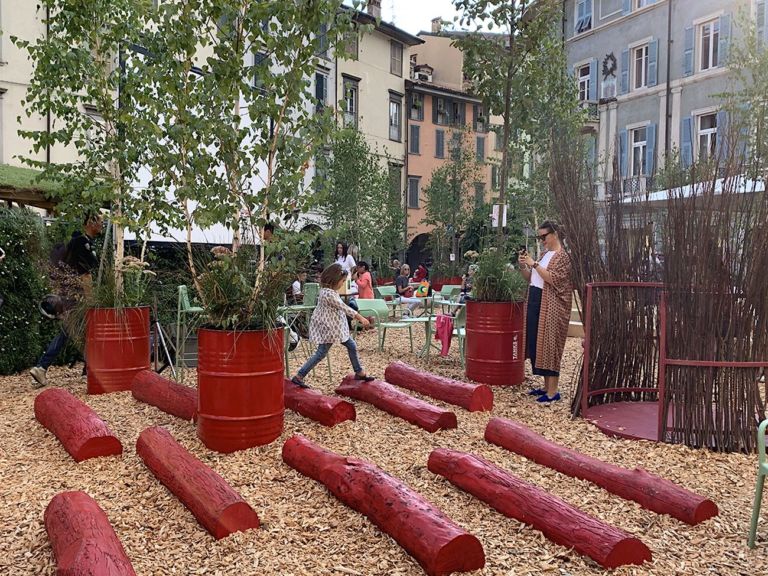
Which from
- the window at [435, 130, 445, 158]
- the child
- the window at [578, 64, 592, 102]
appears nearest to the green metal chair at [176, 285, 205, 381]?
the child

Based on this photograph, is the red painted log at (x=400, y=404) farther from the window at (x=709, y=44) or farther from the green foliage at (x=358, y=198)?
the window at (x=709, y=44)

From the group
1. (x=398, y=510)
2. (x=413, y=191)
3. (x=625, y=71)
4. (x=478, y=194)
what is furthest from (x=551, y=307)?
(x=413, y=191)

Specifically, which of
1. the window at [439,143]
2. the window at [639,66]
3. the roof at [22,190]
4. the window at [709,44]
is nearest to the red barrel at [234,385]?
the roof at [22,190]

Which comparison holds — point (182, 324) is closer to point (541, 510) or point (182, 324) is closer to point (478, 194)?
point (541, 510)

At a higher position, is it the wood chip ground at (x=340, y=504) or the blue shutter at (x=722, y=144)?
the blue shutter at (x=722, y=144)

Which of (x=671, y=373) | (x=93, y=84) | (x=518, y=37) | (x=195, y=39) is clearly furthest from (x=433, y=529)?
(x=518, y=37)

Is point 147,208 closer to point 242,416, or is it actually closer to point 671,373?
point 242,416

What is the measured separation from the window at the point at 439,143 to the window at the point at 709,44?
15.1m

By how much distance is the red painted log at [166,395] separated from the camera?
5352 millimetres

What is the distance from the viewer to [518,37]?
810 cm

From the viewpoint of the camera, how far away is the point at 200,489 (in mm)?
3504

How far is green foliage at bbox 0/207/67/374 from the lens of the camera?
24.5 ft

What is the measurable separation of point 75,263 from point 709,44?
22.2m

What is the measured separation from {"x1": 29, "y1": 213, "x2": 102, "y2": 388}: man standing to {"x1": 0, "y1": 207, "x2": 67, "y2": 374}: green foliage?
701mm
